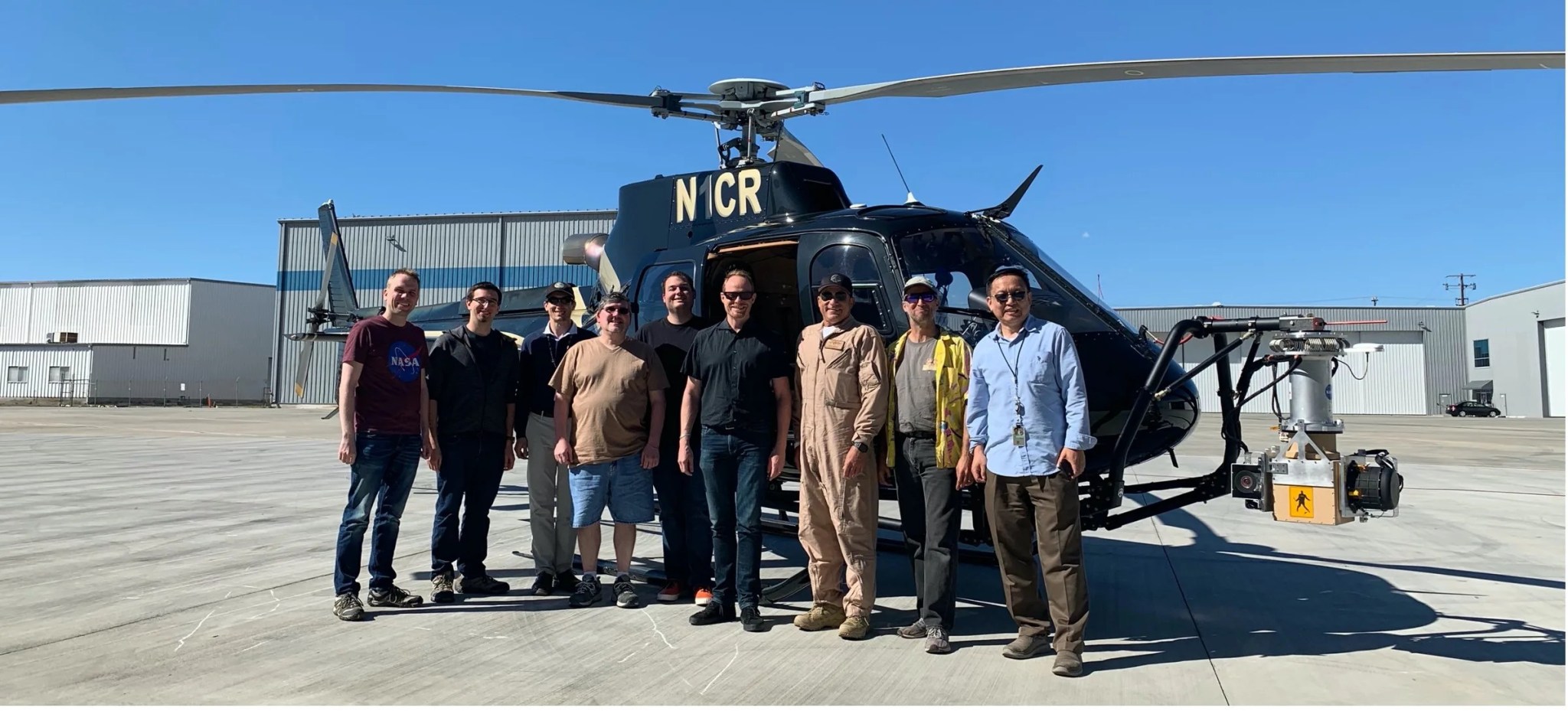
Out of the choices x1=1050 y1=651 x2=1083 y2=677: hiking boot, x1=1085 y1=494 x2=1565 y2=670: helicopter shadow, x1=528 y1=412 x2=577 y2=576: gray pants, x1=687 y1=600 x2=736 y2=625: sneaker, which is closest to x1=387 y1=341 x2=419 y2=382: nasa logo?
x1=528 y1=412 x2=577 y2=576: gray pants

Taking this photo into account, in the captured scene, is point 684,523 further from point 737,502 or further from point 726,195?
point 726,195

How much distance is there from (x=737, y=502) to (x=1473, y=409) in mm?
52521

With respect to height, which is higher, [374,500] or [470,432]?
[470,432]

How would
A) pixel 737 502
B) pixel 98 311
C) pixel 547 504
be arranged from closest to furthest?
pixel 737 502, pixel 547 504, pixel 98 311

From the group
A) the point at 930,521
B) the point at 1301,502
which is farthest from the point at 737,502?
the point at 1301,502

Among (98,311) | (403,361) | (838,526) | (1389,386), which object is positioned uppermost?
(98,311)

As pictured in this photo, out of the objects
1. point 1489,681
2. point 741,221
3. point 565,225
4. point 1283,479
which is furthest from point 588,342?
point 565,225

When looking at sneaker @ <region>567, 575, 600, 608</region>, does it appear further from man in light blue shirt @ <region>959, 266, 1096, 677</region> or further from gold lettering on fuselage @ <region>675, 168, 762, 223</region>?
gold lettering on fuselage @ <region>675, 168, 762, 223</region>

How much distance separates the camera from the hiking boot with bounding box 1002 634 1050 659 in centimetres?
401

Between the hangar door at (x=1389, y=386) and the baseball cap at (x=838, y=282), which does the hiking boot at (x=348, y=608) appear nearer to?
the baseball cap at (x=838, y=282)

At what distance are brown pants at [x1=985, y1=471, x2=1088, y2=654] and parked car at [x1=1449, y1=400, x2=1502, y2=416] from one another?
51740 millimetres

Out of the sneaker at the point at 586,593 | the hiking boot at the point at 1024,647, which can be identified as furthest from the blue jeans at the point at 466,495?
the hiking boot at the point at 1024,647

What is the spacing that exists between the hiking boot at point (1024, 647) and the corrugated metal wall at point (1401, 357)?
151 ft

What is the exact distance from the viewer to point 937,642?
13.5ft
